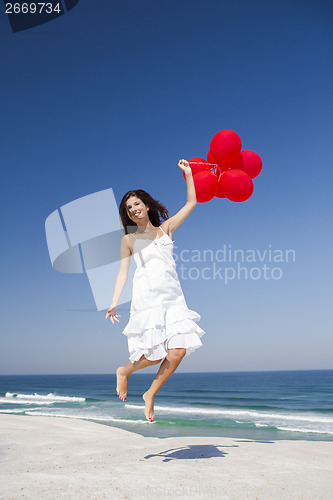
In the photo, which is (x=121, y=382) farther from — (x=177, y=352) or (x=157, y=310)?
(x=157, y=310)

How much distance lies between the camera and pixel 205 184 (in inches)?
189

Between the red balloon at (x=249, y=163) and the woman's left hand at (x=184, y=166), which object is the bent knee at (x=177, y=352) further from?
the red balloon at (x=249, y=163)

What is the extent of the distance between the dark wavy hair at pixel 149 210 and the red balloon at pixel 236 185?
1032mm

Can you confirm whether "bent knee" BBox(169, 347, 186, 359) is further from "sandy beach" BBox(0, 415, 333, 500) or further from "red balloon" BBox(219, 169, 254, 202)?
"sandy beach" BBox(0, 415, 333, 500)

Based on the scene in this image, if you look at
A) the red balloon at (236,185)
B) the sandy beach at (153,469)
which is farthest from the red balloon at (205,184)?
the sandy beach at (153,469)

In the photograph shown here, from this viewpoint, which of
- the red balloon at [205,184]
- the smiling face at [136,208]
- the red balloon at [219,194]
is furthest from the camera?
the red balloon at [219,194]

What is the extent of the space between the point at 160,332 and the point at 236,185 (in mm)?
2041

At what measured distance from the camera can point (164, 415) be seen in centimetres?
2088

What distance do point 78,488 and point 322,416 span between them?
19.1m

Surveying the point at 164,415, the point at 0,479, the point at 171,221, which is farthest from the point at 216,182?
the point at 164,415

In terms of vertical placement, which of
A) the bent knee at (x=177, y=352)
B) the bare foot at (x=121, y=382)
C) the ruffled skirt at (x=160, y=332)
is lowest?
the bare foot at (x=121, y=382)

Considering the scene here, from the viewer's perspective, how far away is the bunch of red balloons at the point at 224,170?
4.86m

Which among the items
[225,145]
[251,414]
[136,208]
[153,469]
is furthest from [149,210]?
[251,414]

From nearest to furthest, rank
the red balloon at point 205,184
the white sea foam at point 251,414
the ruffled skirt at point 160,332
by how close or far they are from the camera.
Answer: the ruffled skirt at point 160,332, the red balloon at point 205,184, the white sea foam at point 251,414
